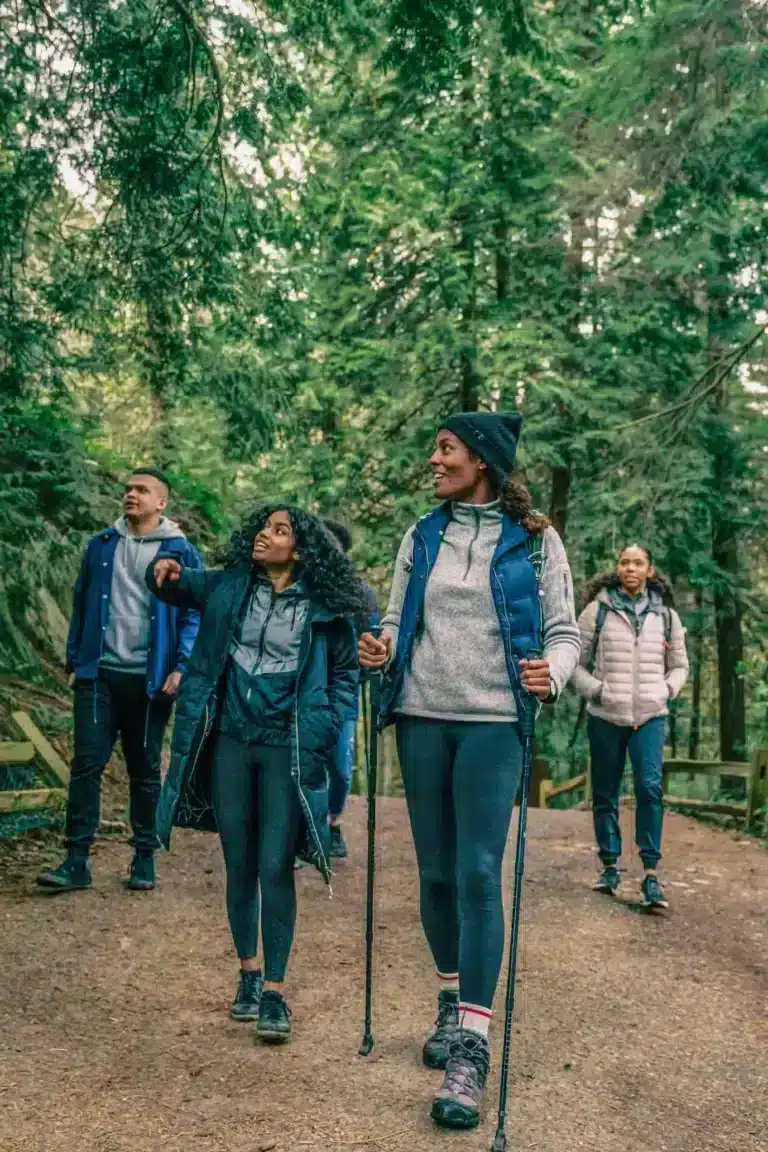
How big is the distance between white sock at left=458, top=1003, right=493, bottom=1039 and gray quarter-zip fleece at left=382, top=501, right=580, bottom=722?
1.00 metres

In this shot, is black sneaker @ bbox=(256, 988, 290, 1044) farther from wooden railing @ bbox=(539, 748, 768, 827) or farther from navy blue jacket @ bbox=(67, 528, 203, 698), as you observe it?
wooden railing @ bbox=(539, 748, 768, 827)

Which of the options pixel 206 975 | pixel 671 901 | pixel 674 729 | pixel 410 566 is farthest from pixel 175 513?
pixel 674 729

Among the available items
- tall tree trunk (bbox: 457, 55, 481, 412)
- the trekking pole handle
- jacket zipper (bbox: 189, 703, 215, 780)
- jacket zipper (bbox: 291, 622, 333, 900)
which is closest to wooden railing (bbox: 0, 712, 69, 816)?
jacket zipper (bbox: 189, 703, 215, 780)

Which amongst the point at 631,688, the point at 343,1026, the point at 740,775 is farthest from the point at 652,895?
the point at 740,775

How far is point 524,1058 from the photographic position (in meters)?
4.73

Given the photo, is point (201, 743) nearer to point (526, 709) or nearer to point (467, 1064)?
point (526, 709)

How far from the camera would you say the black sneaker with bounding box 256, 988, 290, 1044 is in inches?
183

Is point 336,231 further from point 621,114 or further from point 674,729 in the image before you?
point 674,729

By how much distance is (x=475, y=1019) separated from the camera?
4.08 m

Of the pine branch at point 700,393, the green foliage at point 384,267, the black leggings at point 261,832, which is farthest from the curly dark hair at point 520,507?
the pine branch at point 700,393

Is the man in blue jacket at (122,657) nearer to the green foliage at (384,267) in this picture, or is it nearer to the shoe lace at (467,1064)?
the green foliage at (384,267)

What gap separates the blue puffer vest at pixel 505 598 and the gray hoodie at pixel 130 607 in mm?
2894

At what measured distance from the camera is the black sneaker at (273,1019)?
4.66 meters

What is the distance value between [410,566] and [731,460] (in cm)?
1279
